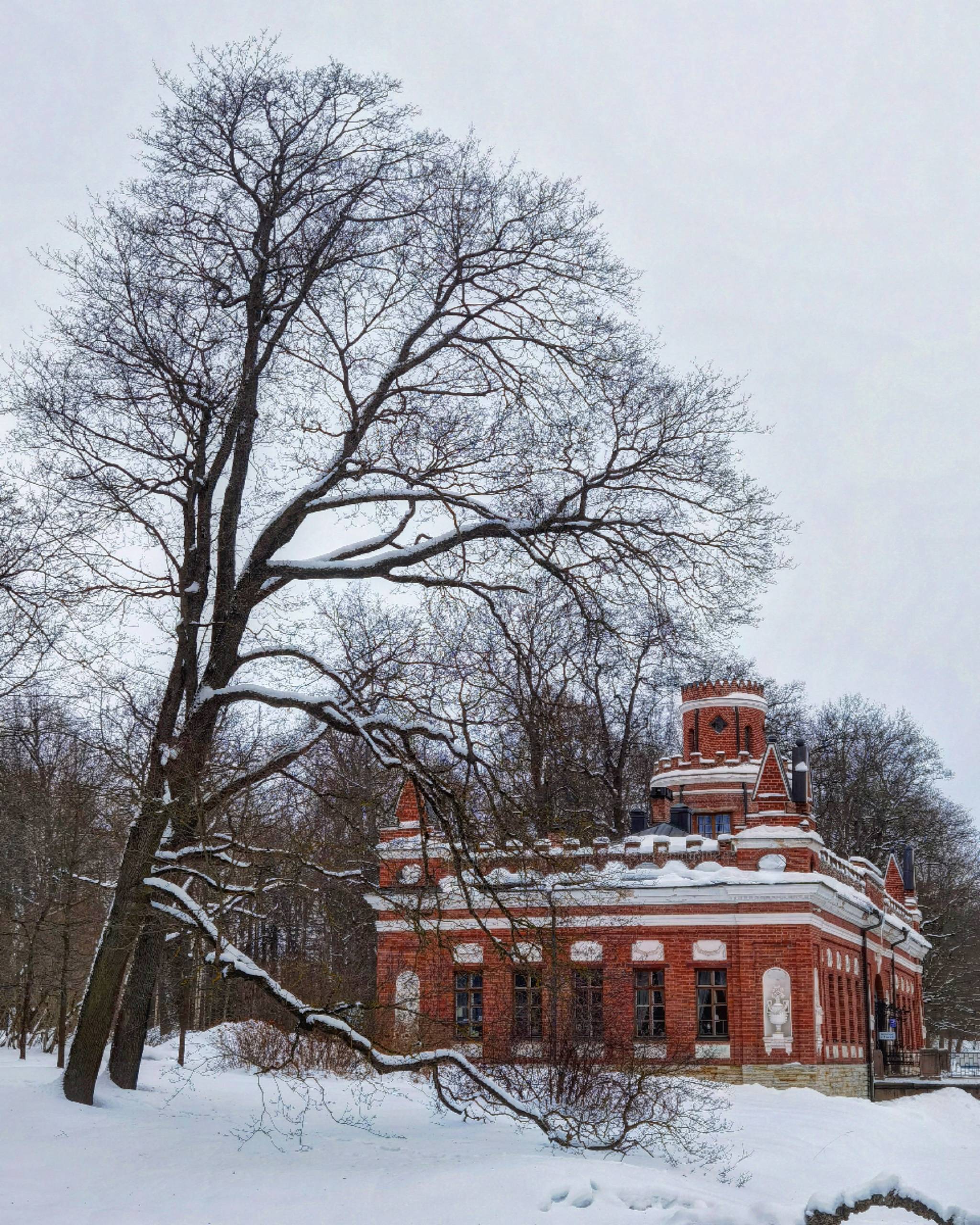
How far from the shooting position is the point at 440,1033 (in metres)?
22.4

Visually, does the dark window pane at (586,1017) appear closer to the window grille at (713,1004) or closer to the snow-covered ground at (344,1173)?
the snow-covered ground at (344,1173)

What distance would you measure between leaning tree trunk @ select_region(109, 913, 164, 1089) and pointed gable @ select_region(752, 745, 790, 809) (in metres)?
16.8

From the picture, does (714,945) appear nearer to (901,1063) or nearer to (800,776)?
(800,776)

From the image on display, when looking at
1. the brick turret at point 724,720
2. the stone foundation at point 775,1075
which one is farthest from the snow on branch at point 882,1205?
the brick turret at point 724,720

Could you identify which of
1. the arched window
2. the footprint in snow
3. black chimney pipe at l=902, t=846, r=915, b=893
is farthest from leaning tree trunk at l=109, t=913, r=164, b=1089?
black chimney pipe at l=902, t=846, r=915, b=893

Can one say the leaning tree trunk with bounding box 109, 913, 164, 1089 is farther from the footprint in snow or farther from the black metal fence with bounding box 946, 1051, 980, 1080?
the black metal fence with bounding box 946, 1051, 980, 1080

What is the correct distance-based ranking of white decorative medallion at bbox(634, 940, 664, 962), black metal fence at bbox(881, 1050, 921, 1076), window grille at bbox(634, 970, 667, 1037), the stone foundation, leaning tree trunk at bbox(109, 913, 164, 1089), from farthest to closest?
black metal fence at bbox(881, 1050, 921, 1076)
white decorative medallion at bbox(634, 940, 664, 962)
window grille at bbox(634, 970, 667, 1037)
the stone foundation
leaning tree trunk at bbox(109, 913, 164, 1089)

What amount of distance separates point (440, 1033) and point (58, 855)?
11.0 meters

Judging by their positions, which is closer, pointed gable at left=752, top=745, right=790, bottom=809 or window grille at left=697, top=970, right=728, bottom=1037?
window grille at left=697, top=970, right=728, bottom=1037

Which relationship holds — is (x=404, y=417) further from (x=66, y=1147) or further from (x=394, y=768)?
(x=66, y=1147)

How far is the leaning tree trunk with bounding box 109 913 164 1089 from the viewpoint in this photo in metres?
17.3

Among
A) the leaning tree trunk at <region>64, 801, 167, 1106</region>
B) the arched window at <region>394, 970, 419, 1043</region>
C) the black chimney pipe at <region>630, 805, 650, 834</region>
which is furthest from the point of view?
the black chimney pipe at <region>630, 805, 650, 834</region>

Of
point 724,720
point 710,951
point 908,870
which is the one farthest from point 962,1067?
point 710,951

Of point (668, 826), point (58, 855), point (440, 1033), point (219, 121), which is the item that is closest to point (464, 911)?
point (440, 1033)
